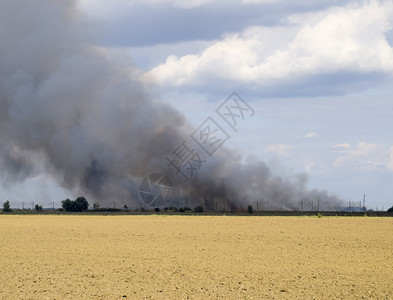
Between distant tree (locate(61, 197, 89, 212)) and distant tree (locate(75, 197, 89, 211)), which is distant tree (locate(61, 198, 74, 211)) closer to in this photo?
distant tree (locate(61, 197, 89, 212))

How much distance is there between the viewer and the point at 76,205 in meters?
119

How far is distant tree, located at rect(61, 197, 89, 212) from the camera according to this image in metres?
119

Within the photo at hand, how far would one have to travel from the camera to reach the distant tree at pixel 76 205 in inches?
4675

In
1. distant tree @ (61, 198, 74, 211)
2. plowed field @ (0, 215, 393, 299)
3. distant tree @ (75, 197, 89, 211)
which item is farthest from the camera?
distant tree @ (61, 198, 74, 211)

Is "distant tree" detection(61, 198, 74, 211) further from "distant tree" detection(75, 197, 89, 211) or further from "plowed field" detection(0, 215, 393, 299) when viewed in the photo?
"plowed field" detection(0, 215, 393, 299)

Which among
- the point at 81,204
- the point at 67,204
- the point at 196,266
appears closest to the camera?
the point at 196,266

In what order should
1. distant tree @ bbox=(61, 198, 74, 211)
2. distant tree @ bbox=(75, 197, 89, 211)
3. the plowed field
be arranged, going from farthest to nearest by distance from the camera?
1. distant tree @ bbox=(61, 198, 74, 211)
2. distant tree @ bbox=(75, 197, 89, 211)
3. the plowed field

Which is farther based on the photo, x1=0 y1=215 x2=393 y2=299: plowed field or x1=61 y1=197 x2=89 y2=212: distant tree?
x1=61 y1=197 x2=89 y2=212: distant tree

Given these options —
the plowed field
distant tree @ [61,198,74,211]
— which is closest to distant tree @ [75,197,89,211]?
distant tree @ [61,198,74,211]

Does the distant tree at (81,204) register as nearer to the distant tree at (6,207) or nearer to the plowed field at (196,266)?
the distant tree at (6,207)

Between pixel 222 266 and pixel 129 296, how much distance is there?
937cm

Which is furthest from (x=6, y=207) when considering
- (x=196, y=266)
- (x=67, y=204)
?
(x=196, y=266)

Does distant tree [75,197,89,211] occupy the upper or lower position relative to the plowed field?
upper

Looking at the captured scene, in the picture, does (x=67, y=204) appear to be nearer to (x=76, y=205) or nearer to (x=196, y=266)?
(x=76, y=205)
